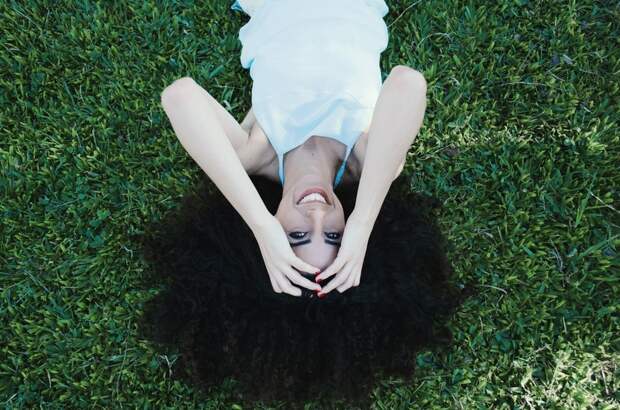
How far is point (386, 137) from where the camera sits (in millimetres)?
2184

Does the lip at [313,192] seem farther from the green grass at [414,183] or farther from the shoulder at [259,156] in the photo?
the green grass at [414,183]

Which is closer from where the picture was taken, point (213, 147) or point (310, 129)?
point (213, 147)

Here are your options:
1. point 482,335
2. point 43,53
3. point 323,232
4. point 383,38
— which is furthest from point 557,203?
point 43,53

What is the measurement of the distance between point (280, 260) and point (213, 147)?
20.7 inches

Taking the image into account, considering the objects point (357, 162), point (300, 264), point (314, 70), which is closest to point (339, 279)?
point (300, 264)

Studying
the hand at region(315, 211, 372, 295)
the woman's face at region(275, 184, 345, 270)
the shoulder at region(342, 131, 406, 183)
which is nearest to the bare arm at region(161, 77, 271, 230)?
the woman's face at region(275, 184, 345, 270)

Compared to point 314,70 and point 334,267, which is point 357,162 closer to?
point 314,70

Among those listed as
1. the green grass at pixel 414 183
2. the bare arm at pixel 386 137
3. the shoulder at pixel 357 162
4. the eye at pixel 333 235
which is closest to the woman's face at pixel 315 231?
the eye at pixel 333 235

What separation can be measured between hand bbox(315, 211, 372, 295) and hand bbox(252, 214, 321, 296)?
6 cm

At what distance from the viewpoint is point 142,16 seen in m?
3.31

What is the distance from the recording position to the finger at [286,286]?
2.13m

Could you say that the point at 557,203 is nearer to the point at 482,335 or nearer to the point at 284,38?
the point at 482,335

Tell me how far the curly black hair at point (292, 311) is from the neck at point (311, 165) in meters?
0.14

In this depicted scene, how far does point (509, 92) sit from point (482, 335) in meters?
1.42
